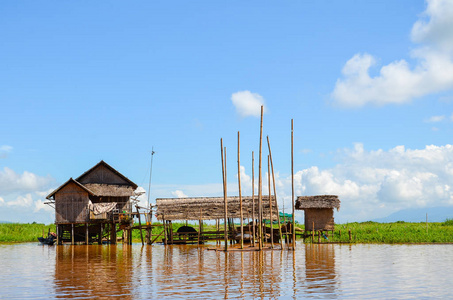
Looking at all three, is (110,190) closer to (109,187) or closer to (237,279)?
(109,187)

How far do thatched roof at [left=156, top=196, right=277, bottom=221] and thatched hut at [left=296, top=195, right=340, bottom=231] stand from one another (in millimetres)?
2607

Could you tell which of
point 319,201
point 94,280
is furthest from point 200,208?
point 94,280

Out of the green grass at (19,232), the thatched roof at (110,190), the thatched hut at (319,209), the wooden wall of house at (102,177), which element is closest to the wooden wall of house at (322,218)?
the thatched hut at (319,209)

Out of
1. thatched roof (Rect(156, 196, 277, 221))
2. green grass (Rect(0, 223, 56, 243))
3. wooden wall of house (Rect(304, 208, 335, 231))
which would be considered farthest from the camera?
green grass (Rect(0, 223, 56, 243))

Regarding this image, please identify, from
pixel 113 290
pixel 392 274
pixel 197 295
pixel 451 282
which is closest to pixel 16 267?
pixel 113 290

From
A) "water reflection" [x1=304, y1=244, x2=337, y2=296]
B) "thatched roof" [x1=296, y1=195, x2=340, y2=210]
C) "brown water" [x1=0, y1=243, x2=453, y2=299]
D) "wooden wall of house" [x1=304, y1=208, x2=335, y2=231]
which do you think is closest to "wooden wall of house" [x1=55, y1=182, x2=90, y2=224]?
"thatched roof" [x1=296, y1=195, x2=340, y2=210]

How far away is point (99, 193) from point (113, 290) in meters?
33.4

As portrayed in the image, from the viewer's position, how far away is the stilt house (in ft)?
151

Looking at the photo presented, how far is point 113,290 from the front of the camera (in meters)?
15.8

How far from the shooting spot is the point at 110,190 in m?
49.0

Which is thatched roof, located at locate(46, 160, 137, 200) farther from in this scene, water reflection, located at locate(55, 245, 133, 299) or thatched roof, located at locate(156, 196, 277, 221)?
water reflection, located at locate(55, 245, 133, 299)

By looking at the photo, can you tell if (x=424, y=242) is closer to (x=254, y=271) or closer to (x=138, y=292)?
(x=254, y=271)

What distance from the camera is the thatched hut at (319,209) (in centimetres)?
4300

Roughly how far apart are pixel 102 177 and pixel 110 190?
1.67 m
